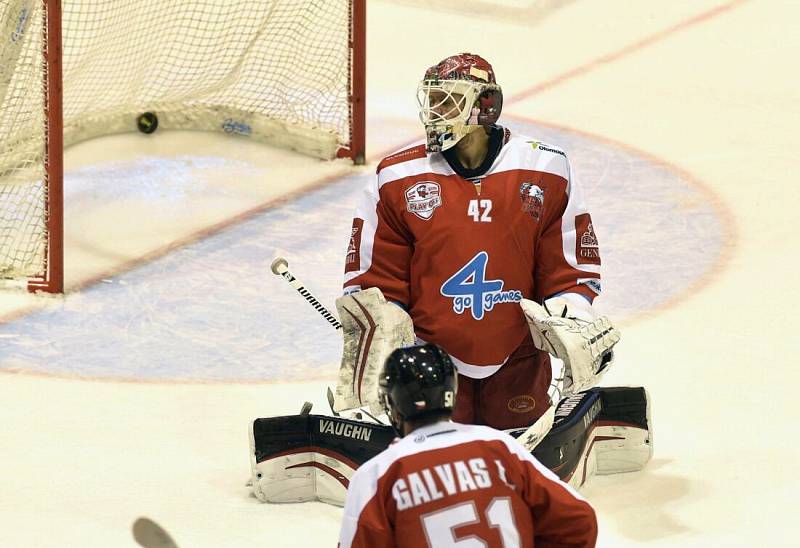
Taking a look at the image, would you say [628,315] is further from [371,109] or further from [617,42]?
[617,42]

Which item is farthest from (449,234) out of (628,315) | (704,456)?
(628,315)

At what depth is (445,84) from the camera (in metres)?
4.15

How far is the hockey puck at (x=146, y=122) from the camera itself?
26.2 ft

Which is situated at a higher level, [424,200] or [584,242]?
[424,200]

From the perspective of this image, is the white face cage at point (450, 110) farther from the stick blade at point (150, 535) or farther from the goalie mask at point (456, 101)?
the stick blade at point (150, 535)

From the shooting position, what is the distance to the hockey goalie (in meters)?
4.16

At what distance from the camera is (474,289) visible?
4.18 metres

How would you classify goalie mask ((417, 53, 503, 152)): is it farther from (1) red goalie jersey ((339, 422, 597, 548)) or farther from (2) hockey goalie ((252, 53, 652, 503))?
(1) red goalie jersey ((339, 422, 597, 548))

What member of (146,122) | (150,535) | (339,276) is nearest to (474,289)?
(150,535)

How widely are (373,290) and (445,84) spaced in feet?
1.86

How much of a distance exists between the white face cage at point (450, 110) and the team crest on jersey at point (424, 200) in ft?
0.36

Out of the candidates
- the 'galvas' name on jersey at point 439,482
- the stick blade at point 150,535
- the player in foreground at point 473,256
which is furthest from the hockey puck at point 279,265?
the 'galvas' name on jersey at point 439,482

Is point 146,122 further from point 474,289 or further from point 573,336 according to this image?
point 573,336

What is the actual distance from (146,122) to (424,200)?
4054mm
